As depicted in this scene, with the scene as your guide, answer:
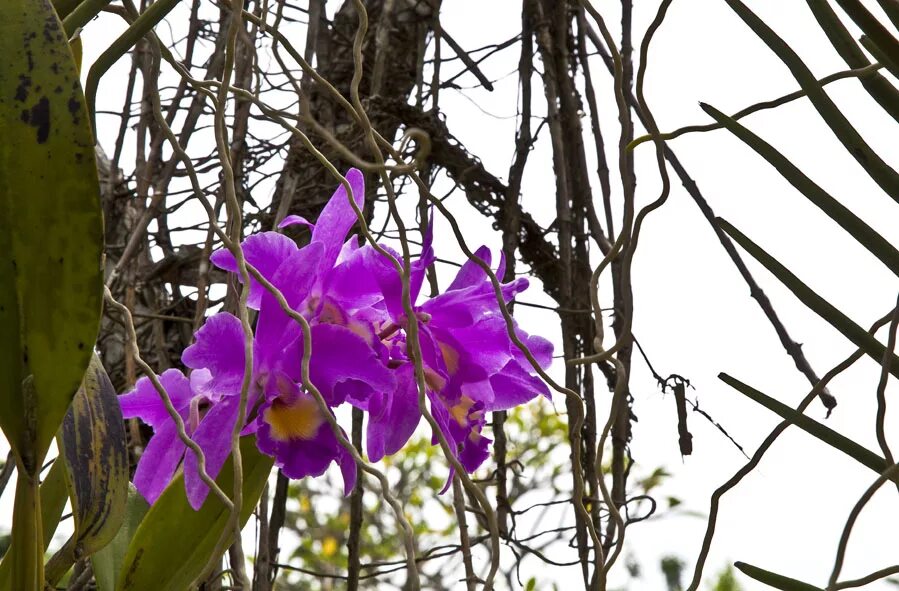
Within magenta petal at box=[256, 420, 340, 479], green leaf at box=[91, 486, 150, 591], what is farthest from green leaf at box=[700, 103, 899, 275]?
green leaf at box=[91, 486, 150, 591]

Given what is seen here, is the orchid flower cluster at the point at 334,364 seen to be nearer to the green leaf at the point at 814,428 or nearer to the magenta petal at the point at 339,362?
the magenta petal at the point at 339,362

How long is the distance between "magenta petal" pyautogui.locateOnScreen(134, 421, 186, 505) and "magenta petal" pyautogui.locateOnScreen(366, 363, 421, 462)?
0.11m

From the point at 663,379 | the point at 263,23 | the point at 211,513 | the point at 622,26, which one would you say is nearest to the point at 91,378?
the point at 211,513

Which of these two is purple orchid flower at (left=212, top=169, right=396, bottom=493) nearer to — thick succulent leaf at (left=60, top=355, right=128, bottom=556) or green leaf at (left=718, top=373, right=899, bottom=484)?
thick succulent leaf at (left=60, top=355, right=128, bottom=556)

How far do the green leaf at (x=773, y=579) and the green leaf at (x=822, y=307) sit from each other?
0.36 ft

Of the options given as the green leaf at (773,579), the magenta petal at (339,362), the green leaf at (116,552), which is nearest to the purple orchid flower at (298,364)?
the magenta petal at (339,362)

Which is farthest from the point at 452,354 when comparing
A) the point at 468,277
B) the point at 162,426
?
the point at 162,426

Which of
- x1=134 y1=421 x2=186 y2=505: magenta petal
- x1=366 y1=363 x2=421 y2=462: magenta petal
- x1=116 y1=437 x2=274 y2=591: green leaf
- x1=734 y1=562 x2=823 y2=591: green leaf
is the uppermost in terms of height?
x1=366 y1=363 x2=421 y2=462: magenta petal

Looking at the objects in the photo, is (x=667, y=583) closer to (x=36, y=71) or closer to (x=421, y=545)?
(x=421, y=545)

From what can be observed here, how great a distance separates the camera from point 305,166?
107 cm

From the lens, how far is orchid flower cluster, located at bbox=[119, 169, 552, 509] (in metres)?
0.50

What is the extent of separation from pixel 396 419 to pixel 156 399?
138mm

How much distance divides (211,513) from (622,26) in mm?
462

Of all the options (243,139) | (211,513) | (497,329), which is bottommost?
(211,513)
